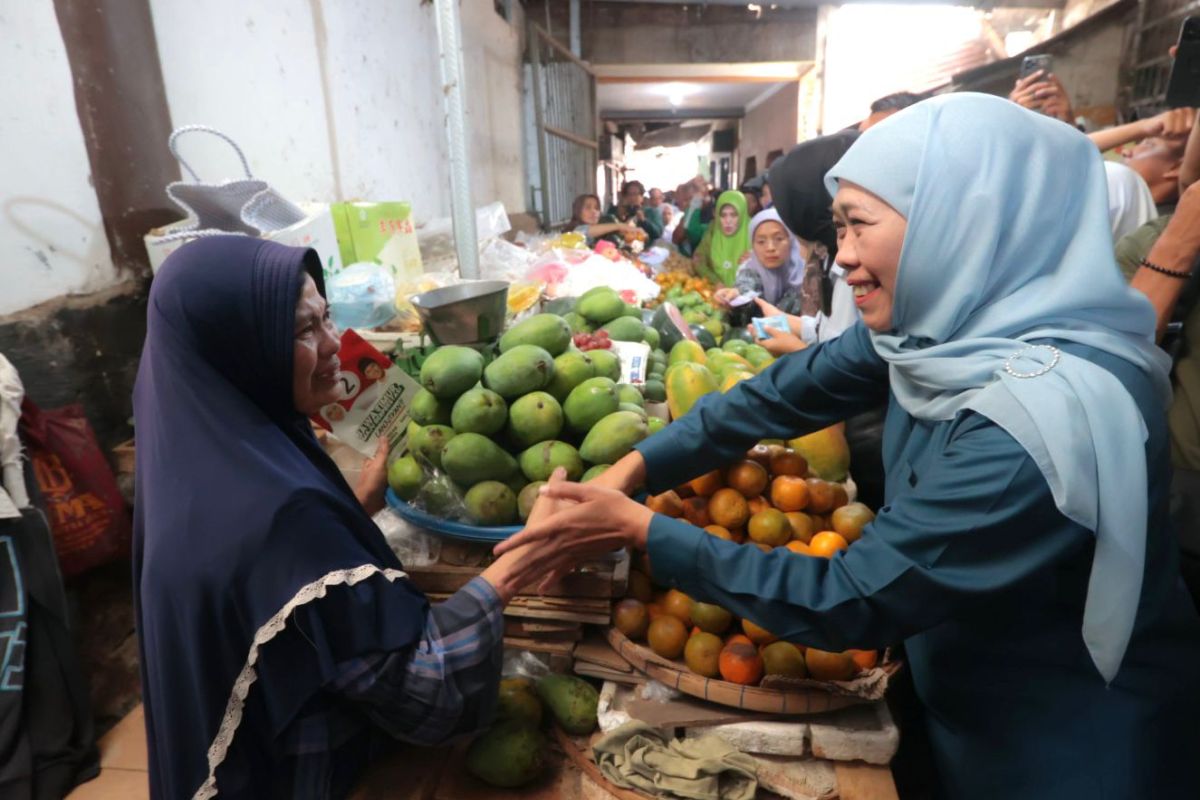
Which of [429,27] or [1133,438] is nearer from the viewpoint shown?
[1133,438]

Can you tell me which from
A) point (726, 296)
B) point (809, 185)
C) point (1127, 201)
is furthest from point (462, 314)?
point (726, 296)

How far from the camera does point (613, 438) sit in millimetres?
1580

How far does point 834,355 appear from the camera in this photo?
1.61 metres

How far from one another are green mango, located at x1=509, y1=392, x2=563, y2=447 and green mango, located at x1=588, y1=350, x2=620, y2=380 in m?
0.30

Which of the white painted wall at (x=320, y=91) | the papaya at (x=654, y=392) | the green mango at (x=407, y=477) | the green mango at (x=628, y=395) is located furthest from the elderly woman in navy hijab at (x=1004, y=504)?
the white painted wall at (x=320, y=91)

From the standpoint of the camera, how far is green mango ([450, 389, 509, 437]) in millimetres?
1555

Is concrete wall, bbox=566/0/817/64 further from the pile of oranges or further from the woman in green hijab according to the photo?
the pile of oranges

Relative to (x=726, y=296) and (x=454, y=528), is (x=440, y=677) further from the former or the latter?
(x=726, y=296)

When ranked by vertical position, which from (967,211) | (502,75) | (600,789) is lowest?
(600,789)

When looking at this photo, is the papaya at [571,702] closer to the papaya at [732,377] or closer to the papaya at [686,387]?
the papaya at [686,387]

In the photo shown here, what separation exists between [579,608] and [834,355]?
2.76ft

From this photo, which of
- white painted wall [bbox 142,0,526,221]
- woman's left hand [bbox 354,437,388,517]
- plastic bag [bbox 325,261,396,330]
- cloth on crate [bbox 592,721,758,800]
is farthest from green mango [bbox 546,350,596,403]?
white painted wall [bbox 142,0,526,221]

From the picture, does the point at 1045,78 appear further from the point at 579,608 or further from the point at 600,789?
the point at 600,789

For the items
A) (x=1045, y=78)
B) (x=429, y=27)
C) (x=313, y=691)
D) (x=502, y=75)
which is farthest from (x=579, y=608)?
(x=502, y=75)
